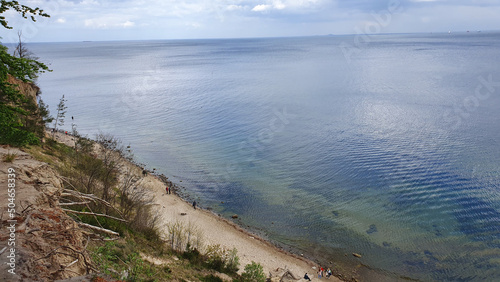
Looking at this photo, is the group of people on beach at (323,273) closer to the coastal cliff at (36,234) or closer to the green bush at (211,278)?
the green bush at (211,278)

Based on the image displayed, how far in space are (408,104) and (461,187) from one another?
3420 centimetres

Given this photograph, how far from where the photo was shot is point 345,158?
1751 inches

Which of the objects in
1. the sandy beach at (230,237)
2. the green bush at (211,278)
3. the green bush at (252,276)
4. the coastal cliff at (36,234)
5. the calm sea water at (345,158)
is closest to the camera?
the coastal cliff at (36,234)

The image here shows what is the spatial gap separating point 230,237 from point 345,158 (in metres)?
21.7

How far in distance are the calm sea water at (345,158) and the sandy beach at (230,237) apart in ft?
5.83

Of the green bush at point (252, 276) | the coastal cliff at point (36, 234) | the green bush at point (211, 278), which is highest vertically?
the coastal cliff at point (36, 234)

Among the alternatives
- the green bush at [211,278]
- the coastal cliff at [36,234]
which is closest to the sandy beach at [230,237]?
the green bush at [211,278]

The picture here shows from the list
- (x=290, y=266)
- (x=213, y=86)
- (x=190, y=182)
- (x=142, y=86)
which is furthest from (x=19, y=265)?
(x=142, y=86)

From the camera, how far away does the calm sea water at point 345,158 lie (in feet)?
97.1

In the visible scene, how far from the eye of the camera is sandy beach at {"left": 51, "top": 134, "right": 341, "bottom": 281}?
90.1ft

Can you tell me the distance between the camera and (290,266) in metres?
27.4

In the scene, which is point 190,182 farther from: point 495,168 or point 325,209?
point 495,168

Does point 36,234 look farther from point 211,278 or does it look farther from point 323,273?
point 323,273

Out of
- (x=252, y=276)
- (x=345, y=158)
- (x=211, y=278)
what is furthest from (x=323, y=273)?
(x=345, y=158)
